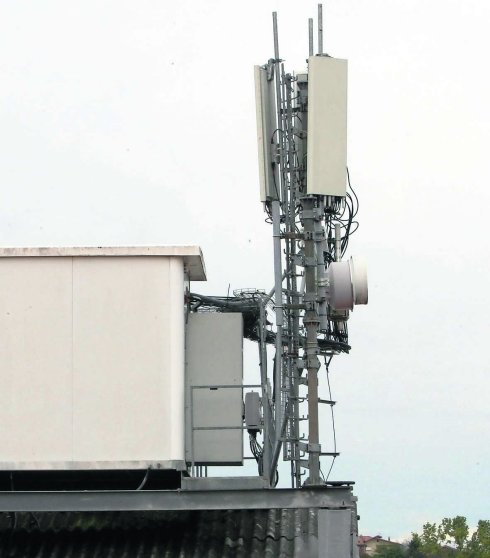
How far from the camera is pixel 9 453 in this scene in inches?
699

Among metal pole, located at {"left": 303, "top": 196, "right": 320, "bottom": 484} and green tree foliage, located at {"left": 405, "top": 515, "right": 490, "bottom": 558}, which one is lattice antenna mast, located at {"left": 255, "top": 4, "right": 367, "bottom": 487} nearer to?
metal pole, located at {"left": 303, "top": 196, "right": 320, "bottom": 484}

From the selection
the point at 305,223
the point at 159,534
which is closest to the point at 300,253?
the point at 305,223

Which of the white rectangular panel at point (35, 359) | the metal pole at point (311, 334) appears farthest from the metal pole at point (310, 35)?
the white rectangular panel at point (35, 359)

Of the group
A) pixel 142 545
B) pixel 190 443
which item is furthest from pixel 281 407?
pixel 142 545

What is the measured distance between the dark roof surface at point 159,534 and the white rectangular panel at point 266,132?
4.56m

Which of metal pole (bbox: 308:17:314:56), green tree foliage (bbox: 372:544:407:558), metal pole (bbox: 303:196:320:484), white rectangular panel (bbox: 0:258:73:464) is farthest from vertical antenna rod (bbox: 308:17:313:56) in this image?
green tree foliage (bbox: 372:544:407:558)

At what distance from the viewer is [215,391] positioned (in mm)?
18938

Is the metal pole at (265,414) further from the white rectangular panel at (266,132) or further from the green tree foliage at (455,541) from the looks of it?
the green tree foliage at (455,541)

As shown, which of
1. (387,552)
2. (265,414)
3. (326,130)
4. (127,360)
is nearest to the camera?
(127,360)

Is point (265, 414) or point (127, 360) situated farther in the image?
point (265, 414)

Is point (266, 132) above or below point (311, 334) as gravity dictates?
above

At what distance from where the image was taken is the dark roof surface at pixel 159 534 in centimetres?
1817

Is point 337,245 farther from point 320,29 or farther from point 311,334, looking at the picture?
point 320,29

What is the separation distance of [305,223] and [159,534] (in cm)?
469
